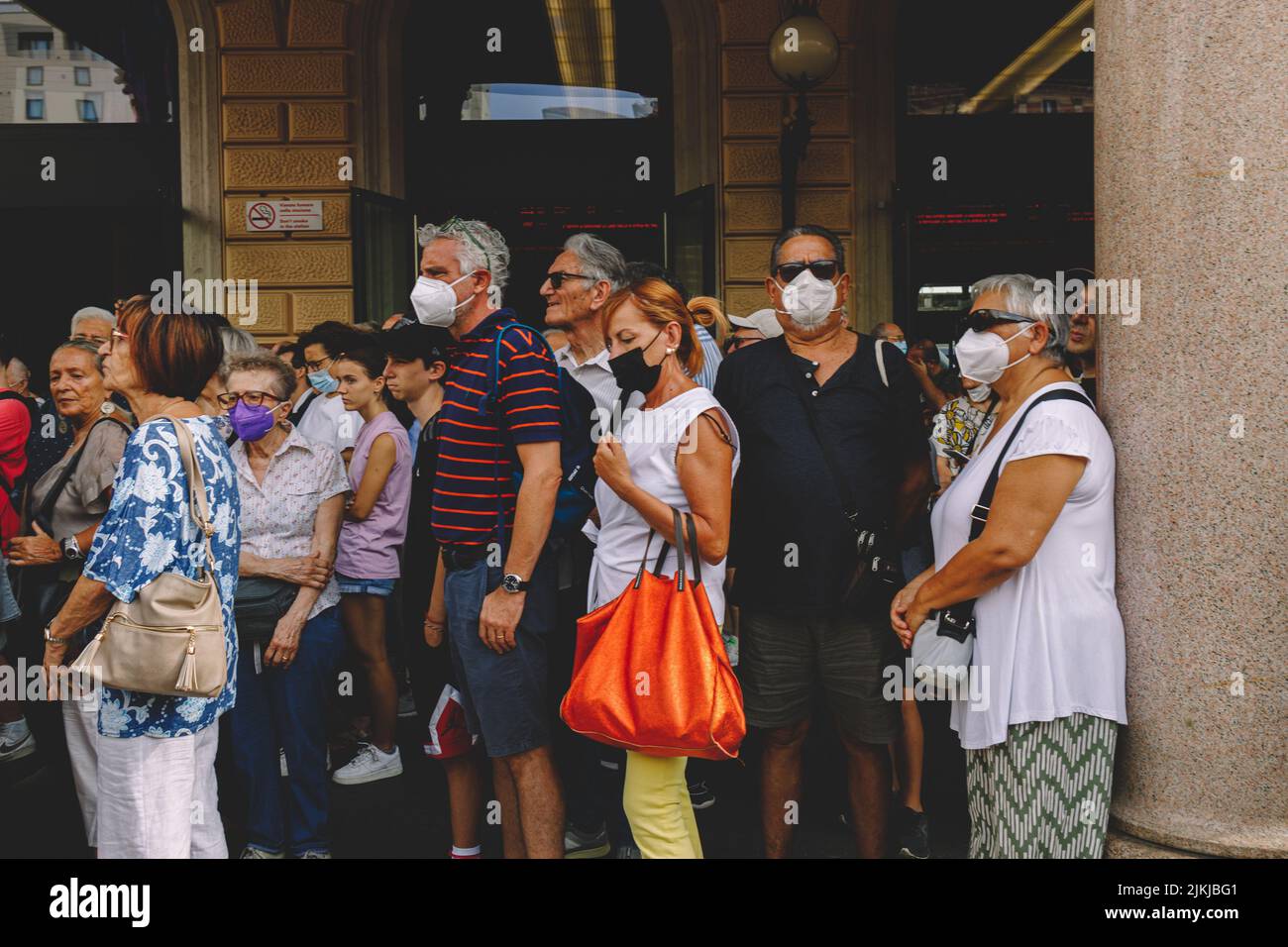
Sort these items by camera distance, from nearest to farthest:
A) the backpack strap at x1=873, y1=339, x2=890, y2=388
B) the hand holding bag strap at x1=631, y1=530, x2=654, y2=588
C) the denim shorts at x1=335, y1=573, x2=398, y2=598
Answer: the hand holding bag strap at x1=631, y1=530, x2=654, y2=588, the backpack strap at x1=873, y1=339, x2=890, y2=388, the denim shorts at x1=335, y1=573, x2=398, y2=598

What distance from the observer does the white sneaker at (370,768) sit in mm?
5383

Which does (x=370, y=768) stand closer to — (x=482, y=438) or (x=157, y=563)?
(x=482, y=438)

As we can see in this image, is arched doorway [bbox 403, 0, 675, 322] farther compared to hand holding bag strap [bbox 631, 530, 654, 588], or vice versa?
arched doorway [bbox 403, 0, 675, 322]

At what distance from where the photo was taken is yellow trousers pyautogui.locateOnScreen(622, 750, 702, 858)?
3.16 meters

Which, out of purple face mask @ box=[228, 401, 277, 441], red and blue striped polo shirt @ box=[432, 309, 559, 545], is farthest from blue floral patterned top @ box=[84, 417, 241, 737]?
purple face mask @ box=[228, 401, 277, 441]

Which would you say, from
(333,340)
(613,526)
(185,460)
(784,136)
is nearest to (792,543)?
(613,526)

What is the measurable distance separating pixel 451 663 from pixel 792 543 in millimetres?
1169

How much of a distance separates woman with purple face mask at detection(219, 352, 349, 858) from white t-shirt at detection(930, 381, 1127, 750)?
97.3 inches

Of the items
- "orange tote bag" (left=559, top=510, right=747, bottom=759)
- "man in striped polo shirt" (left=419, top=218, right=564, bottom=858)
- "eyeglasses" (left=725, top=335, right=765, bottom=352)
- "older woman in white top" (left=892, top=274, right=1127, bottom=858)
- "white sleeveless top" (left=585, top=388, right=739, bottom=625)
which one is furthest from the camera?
"eyeglasses" (left=725, top=335, right=765, bottom=352)

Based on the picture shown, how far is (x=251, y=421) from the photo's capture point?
4238 mm

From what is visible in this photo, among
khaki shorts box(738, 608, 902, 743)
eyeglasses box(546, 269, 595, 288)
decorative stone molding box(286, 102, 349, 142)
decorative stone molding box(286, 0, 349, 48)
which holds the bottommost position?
khaki shorts box(738, 608, 902, 743)

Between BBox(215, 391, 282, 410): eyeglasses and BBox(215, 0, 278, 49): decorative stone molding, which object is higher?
BBox(215, 0, 278, 49): decorative stone molding

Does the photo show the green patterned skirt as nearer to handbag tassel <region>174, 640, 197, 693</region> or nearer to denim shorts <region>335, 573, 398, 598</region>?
handbag tassel <region>174, 640, 197, 693</region>

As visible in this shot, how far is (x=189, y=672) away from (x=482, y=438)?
1.07 m
